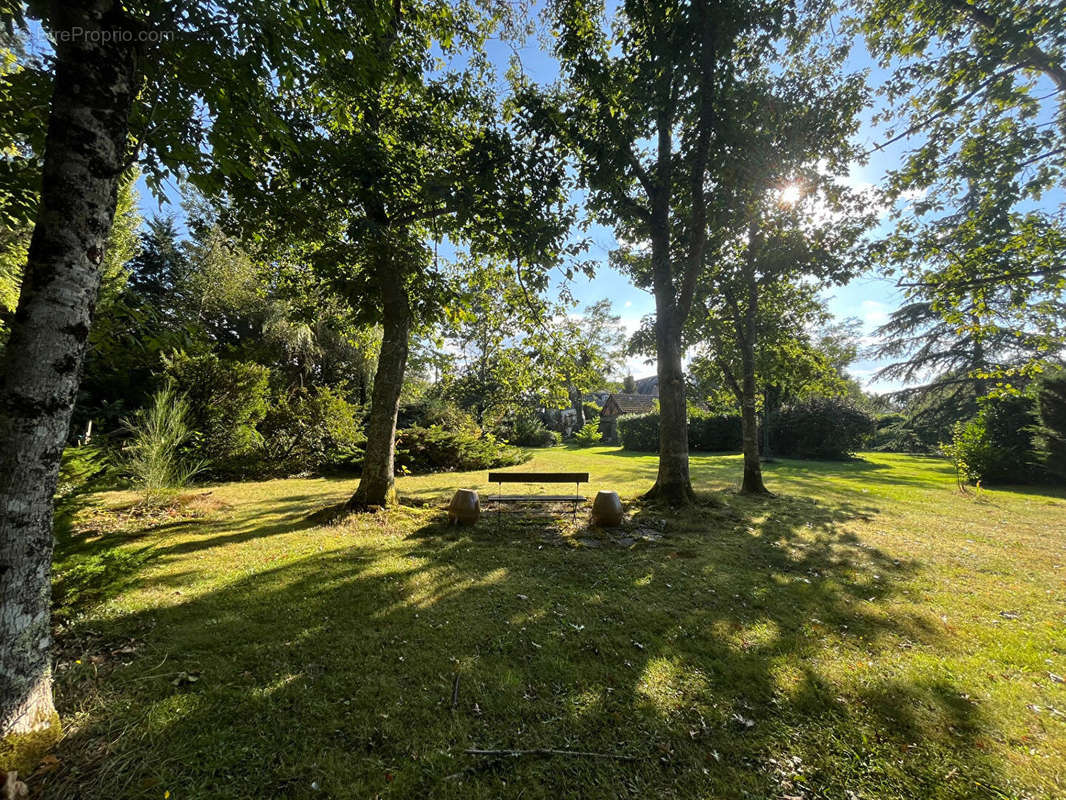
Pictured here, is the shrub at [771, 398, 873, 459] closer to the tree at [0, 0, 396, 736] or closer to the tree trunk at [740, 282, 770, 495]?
the tree trunk at [740, 282, 770, 495]

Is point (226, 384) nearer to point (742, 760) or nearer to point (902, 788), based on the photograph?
point (742, 760)

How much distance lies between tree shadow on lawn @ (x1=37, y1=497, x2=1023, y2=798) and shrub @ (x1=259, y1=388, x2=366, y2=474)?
922 cm

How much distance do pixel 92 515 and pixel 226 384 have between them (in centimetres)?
551

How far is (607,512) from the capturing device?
712 centimetres

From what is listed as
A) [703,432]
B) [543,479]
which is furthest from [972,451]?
[543,479]

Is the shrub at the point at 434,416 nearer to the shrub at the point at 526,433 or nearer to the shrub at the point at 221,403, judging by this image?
the shrub at the point at 526,433

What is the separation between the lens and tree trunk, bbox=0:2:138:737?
76.3 inches

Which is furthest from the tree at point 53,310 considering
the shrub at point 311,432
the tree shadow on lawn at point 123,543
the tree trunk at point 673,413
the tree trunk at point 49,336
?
the shrub at point 311,432

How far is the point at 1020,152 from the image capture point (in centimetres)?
716

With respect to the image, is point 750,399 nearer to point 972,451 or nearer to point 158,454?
point 972,451

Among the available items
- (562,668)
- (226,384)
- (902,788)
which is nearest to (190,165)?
(562,668)

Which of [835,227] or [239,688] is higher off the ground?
[835,227]

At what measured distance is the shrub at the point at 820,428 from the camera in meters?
22.2

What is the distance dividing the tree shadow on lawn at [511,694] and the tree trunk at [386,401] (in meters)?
2.49
